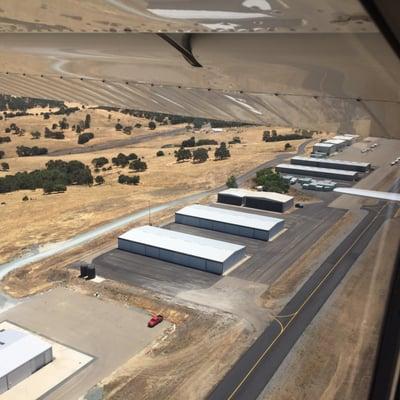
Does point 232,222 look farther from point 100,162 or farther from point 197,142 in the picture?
point 197,142

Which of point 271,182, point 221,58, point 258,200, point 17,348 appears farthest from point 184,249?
point 221,58

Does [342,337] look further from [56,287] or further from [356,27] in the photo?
[356,27]

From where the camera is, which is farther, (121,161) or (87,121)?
(87,121)

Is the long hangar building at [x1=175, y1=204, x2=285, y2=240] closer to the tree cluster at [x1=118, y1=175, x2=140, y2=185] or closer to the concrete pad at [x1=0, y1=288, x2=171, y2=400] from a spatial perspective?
the concrete pad at [x1=0, y1=288, x2=171, y2=400]

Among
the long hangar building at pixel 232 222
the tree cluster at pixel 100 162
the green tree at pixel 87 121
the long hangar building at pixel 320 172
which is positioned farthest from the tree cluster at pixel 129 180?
the green tree at pixel 87 121

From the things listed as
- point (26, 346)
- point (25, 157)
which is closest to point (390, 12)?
point (26, 346)

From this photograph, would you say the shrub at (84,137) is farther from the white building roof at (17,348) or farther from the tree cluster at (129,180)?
the white building roof at (17,348)

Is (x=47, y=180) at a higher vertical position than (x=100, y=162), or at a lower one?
lower
